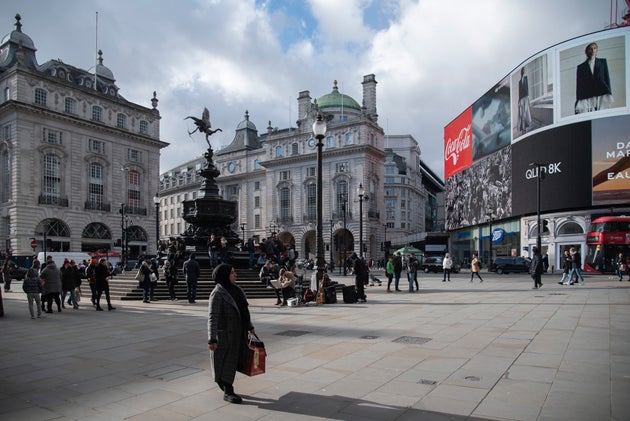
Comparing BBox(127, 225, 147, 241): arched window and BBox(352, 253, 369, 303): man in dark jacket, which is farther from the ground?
BBox(127, 225, 147, 241): arched window

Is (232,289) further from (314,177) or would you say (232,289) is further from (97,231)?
(314,177)

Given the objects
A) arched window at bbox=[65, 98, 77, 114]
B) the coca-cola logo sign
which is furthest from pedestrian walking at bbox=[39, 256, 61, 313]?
the coca-cola logo sign

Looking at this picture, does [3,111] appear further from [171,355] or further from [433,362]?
[433,362]

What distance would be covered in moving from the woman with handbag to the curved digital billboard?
37.3 meters

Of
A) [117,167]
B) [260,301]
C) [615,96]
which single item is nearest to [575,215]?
[615,96]

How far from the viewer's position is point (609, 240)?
3612 cm

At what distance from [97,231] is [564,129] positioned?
172 ft

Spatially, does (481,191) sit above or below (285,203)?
above

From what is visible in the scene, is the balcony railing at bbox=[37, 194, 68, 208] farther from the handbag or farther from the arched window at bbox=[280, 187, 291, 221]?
the handbag

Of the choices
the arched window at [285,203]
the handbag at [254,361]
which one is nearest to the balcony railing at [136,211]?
the arched window at [285,203]

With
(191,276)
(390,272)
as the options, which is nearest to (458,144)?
(390,272)

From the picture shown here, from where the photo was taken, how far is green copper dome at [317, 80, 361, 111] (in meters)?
78.3

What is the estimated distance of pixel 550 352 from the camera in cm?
775

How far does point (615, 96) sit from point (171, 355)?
1928 inches
